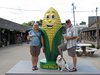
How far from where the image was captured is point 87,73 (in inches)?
373

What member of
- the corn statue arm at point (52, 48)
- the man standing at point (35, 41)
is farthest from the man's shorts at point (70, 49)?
the man standing at point (35, 41)

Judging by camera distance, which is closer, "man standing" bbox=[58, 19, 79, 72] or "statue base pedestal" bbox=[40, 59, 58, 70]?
"man standing" bbox=[58, 19, 79, 72]

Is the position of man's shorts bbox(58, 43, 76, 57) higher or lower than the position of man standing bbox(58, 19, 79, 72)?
lower

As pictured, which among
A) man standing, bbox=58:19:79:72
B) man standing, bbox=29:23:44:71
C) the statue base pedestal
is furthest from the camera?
the statue base pedestal

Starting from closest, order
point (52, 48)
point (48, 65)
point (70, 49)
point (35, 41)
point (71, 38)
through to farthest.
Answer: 1. point (71, 38)
2. point (70, 49)
3. point (35, 41)
4. point (48, 65)
5. point (52, 48)

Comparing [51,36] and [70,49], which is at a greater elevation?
[51,36]

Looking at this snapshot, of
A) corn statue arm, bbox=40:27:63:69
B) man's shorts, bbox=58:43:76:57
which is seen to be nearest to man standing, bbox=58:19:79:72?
man's shorts, bbox=58:43:76:57

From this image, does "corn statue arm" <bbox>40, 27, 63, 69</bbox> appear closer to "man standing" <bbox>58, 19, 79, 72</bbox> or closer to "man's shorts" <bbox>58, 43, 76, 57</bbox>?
"man's shorts" <bbox>58, 43, 76, 57</bbox>

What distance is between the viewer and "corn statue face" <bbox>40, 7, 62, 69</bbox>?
10.5 meters

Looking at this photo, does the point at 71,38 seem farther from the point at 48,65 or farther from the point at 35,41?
the point at 48,65

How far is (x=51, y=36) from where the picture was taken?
10.5m

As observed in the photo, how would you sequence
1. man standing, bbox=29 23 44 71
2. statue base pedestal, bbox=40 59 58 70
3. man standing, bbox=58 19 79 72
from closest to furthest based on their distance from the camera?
man standing, bbox=58 19 79 72, man standing, bbox=29 23 44 71, statue base pedestal, bbox=40 59 58 70

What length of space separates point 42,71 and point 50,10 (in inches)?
93.8

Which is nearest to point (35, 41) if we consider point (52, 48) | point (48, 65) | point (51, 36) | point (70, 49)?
point (51, 36)
